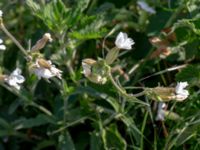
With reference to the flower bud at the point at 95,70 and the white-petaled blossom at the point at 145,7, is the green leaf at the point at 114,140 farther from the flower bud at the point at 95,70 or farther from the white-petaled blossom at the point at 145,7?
the white-petaled blossom at the point at 145,7

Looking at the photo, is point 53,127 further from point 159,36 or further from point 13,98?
point 159,36

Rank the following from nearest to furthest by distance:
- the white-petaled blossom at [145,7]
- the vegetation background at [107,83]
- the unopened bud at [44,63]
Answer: the unopened bud at [44,63] → the vegetation background at [107,83] → the white-petaled blossom at [145,7]

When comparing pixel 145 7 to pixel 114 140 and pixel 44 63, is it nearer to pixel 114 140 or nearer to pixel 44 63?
pixel 114 140

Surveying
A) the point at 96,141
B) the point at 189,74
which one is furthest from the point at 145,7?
the point at 96,141

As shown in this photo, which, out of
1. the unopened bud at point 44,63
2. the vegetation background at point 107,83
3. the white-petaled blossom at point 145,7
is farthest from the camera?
the white-petaled blossom at point 145,7

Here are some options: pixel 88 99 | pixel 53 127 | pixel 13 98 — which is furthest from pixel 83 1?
pixel 13 98

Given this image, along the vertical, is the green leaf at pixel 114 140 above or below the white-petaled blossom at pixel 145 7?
below

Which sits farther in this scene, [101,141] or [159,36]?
[159,36]

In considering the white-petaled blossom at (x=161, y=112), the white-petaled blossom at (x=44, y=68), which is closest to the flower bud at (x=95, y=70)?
the white-petaled blossom at (x=44, y=68)

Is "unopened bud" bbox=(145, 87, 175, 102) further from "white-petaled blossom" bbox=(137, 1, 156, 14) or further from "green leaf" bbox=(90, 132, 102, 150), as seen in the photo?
"white-petaled blossom" bbox=(137, 1, 156, 14)
